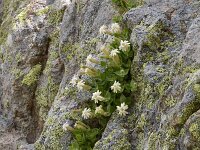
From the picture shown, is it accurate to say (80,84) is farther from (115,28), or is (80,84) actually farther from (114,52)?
(115,28)

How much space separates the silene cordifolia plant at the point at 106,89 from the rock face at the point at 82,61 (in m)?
0.13

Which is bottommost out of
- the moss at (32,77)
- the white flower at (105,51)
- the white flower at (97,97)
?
the moss at (32,77)

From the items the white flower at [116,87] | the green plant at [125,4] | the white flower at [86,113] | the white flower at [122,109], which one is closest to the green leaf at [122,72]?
the white flower at [116,87]

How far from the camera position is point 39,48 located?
29.4 ft

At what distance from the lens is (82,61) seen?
7.44 m

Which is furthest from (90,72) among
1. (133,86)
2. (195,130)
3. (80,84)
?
(195,130)

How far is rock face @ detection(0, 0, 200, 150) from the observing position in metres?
4.91

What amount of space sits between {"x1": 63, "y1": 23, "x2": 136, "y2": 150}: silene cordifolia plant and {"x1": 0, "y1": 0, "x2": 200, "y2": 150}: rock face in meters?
0.13

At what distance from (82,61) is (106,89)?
1445mm

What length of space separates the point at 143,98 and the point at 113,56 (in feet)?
2.34

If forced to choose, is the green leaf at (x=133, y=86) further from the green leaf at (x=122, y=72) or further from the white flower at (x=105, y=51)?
the white flower at (x=105, y=51)

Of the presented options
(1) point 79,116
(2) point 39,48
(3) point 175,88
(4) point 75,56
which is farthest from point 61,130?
(2) point 39,48

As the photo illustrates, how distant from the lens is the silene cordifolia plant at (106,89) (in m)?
5.91

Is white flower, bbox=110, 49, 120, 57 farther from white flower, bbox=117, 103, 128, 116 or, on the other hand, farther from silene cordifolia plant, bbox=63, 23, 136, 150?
white flower, bbox=117, 103, 128, 116
